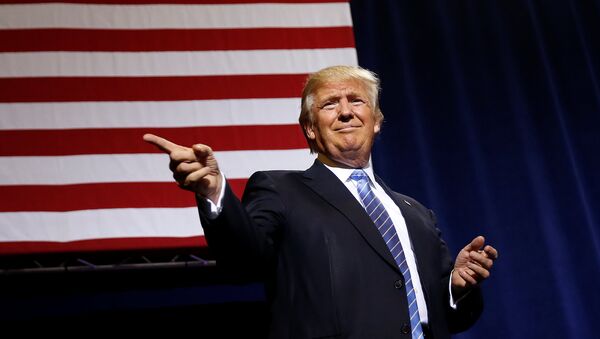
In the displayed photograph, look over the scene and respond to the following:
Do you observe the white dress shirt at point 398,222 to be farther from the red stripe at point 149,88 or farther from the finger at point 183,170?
the red stripe at point 149,88

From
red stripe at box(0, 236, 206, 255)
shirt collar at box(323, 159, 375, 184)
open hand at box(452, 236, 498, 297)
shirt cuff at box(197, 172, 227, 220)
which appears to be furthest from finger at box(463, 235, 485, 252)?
red stripe at box(0, 236, 206, 255)

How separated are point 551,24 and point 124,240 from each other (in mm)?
2143

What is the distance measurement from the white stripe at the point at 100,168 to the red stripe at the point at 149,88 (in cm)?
22

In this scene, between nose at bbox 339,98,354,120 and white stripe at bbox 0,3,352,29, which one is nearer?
nose at bbox 339,98,354,120

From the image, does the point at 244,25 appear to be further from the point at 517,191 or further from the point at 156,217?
the point at 517,191

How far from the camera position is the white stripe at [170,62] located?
2.52 metres

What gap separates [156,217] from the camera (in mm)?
2334

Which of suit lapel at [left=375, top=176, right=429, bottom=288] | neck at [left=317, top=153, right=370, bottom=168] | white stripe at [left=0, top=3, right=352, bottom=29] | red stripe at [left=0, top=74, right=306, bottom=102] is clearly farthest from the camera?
white stripe at [left=0, top=3, right=352, bottom=29]

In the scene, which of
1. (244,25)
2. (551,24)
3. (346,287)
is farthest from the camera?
(551,24)

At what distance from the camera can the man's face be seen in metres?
1.55

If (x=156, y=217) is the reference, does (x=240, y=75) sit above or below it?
above

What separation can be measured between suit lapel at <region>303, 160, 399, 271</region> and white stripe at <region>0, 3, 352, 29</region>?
1.33 m

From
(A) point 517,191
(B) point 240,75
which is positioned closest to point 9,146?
(B) point 240,75

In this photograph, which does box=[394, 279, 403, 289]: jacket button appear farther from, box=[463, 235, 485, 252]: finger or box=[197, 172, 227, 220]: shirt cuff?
box=[197, 172, 227, 220]: shirt cuff
